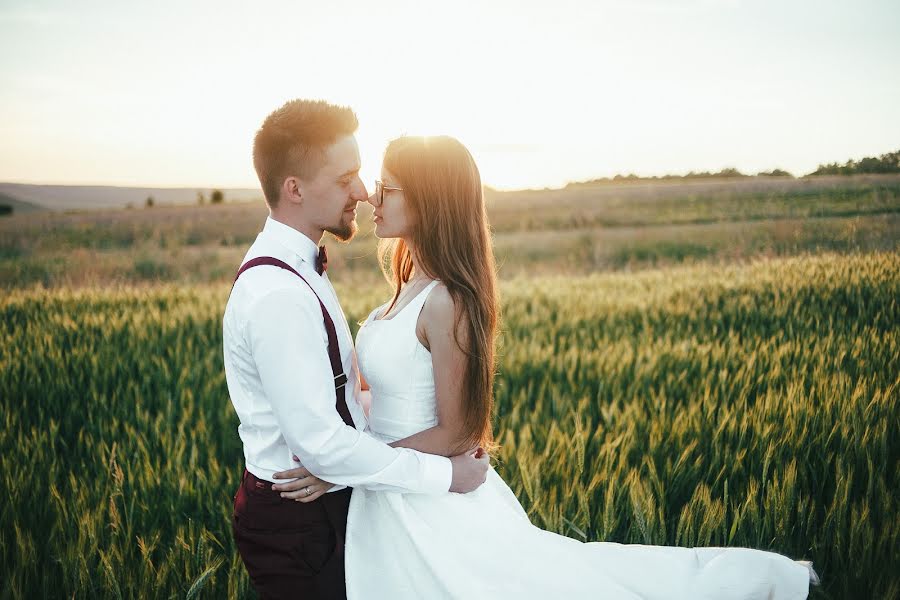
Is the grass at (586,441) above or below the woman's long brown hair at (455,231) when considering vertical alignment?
below

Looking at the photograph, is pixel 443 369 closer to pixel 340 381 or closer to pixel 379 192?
pixel 340 381

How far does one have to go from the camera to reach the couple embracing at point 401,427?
6.32 feet

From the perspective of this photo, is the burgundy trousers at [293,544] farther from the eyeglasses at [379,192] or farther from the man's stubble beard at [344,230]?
the eyeglasses at [379,192]

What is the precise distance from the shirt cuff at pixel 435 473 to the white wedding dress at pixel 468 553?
9 centimetres

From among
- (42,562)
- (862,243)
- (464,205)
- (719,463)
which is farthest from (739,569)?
(862,243)

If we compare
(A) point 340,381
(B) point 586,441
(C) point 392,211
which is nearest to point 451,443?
(A) point 340,381

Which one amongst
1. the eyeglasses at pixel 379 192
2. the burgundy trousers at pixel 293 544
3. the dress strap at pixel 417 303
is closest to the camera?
the burgundy trousers at pixel 293 544

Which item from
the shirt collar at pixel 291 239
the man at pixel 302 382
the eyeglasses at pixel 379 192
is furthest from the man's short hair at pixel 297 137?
the eyeglasses at pixel 379 192

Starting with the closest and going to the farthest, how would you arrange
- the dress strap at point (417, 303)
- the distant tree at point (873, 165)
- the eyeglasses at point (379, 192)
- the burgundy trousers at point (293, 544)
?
1. the burgundy trousers at point (293, 544)
2. the dress strap at point (417, 303)
3. the eyeglasses at point (379, 192)
4. the distant tree at point (873, 165)

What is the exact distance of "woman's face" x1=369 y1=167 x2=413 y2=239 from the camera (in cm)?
215

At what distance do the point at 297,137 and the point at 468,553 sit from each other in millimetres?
1473

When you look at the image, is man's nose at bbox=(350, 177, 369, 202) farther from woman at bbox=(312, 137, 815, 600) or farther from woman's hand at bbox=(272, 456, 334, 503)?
woman's hand at bbox=(272, 456, 334, 503)

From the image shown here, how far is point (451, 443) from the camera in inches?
81.1

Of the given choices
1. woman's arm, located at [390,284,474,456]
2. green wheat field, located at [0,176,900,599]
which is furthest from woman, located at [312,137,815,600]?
green wheat field, located at [0,176,900,599]
